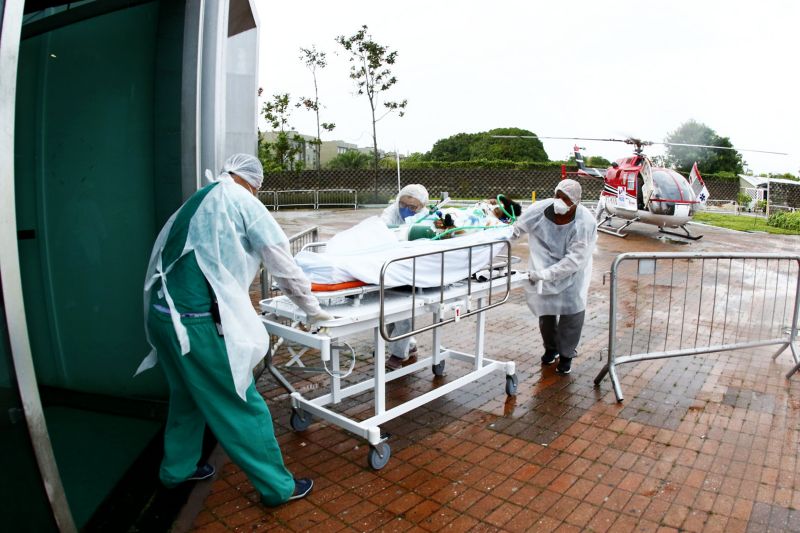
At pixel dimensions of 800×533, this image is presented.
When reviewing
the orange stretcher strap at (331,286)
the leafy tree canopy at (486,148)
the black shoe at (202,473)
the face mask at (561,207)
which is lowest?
the black shoe at (202,473)

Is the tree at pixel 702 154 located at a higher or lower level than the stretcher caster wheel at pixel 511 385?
higher

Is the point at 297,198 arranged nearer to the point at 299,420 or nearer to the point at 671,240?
the point at 671,240

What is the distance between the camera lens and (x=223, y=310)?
2.90 metres

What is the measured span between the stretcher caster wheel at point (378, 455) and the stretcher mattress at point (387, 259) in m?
1.02

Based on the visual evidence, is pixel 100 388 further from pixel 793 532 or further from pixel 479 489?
pixel 793 532

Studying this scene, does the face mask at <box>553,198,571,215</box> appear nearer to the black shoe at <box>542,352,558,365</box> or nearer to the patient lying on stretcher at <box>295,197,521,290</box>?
the patient lying on stretcher at <box>295,197,521,290</box>

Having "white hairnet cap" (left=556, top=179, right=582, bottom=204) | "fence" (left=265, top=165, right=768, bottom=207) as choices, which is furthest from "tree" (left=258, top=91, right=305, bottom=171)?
"white hairnet cap" (left=556, top=179, right=582, bottom=204)

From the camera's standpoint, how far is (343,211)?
2370 cm

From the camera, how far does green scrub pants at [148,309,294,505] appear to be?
116 inches

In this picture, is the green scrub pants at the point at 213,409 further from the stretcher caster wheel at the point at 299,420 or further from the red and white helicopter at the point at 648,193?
the red and white helicopter at the point at 648,193

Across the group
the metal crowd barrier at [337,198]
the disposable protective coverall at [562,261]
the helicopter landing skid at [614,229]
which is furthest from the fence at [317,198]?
the disposable protective coverall at [562,261]

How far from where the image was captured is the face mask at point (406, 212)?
5.31 metres

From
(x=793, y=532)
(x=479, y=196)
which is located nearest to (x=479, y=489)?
(x=793, y=532)

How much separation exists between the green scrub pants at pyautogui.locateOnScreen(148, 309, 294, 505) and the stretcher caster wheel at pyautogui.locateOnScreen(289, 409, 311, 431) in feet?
2.86
